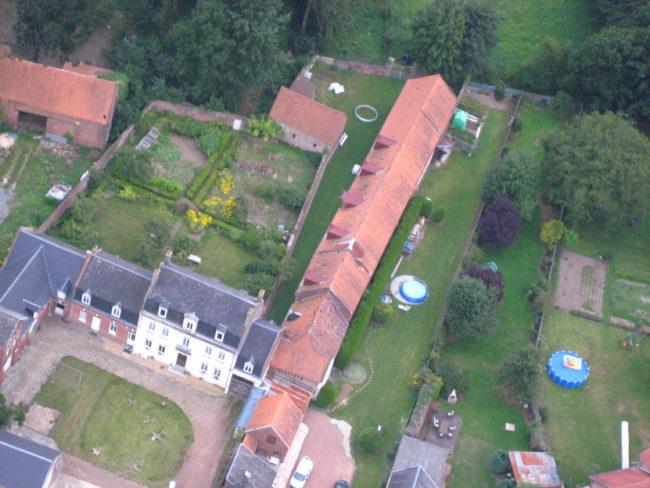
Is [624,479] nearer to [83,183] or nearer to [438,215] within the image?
[438,215]

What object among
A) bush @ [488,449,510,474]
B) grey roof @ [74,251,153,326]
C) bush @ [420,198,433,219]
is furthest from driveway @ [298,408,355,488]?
bush @ [420,198,433,219]

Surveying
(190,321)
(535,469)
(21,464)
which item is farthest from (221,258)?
(535,469)

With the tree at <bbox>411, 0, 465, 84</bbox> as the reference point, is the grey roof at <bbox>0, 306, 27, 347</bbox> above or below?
below

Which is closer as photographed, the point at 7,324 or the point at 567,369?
the point at 7,324

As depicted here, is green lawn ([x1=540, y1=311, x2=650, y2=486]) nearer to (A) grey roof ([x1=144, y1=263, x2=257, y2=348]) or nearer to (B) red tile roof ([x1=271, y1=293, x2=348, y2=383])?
(B) red tile roof ([x1=271, y1=293, x2=348, y2=383])

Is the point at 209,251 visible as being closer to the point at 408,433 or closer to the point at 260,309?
the point at 260,309

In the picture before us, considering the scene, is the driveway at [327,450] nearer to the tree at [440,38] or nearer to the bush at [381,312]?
the bush at [381,312]
